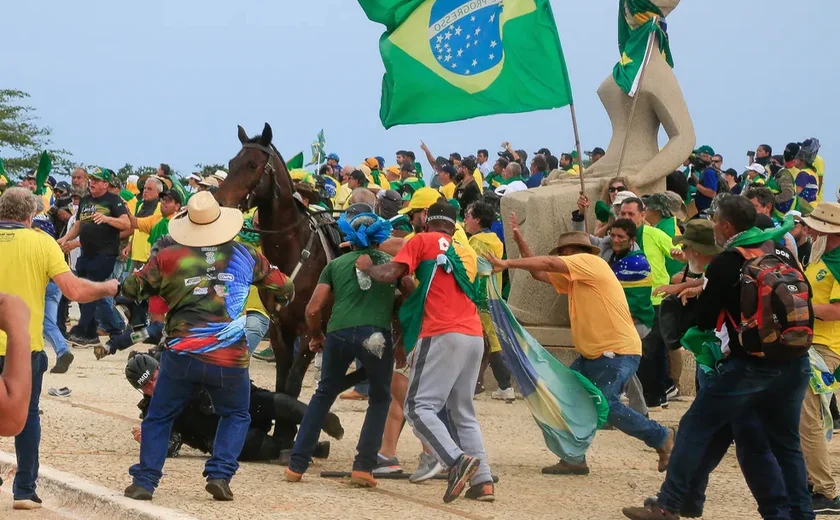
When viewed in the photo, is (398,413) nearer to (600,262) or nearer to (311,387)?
(600,262)

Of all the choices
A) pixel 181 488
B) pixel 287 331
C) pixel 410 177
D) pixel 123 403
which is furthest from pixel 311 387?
pixel 410 177

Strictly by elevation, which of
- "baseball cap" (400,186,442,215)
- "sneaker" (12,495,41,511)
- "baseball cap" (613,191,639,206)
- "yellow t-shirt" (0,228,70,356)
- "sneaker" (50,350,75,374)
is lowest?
"sneaker" (50,350,75,374)

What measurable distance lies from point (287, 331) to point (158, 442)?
2666mm

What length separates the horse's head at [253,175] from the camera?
10.2m

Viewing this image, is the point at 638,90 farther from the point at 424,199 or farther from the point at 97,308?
the point at 97,308

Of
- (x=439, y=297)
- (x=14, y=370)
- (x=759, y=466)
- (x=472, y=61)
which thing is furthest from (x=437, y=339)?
(x=14, y=370)

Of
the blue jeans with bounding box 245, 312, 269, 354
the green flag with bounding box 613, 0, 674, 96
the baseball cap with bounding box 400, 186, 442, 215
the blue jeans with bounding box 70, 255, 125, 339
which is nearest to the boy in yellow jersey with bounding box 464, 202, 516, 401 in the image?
the baseball cap with bounding box 400, 186, 442, 215

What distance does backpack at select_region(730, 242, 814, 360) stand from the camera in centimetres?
682

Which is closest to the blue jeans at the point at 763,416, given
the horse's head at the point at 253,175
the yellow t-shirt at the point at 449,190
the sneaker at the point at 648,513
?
the sneaker at the point at 648,513

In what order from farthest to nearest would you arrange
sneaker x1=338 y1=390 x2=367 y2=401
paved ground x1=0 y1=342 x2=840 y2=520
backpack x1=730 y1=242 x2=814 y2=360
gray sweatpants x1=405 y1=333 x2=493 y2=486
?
sneaker x1=338 y1=390 x2=367 y2=401 < gray sweatpants x1=405 y1=333 x2=493 y2=486 < paved ground x1=0 y1=342 x2=840 y2=520 < backpack x1=730 y1=242 x2=814 y2=360

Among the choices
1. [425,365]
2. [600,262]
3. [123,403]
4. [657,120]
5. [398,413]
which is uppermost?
[657,120]

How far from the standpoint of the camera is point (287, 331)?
409 inches

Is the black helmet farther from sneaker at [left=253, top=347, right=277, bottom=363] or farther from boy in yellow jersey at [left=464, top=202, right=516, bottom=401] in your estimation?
sneaker at [left=253, top=347, right=277, bottom=363]

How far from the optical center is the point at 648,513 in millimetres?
7586
